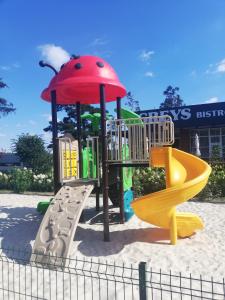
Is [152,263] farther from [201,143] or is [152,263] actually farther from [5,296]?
[201,143]

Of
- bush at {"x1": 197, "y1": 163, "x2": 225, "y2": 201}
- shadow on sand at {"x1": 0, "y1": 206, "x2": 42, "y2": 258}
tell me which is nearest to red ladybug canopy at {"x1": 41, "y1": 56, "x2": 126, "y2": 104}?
shadow on sand at {"x1": 0, "y1": 206, "x2": 42, "y2": 258}

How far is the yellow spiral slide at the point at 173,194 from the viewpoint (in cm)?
679

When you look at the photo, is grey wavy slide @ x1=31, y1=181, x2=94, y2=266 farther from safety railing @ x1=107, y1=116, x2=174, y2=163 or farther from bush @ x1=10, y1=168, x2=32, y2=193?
bush @ x1=10, y1=168, x2=32, y2=193

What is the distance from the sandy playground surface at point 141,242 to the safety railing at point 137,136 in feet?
5.43

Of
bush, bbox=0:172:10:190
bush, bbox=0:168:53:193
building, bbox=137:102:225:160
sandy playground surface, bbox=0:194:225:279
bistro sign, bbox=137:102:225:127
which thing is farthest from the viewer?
building, bbox=137:102:225:160

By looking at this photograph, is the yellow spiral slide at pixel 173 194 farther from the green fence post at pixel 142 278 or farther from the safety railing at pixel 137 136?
the green fence post at pixel 142 278

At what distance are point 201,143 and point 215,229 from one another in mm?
18745

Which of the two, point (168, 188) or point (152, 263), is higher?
point (168, 188)

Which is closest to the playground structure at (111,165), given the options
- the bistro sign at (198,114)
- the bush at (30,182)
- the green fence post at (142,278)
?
the green fence post at (142,278)

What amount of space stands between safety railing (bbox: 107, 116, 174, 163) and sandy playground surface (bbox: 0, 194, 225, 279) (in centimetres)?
166

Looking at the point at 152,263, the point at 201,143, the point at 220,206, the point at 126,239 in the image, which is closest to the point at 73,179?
the point at 126,239

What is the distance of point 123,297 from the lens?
183 inches

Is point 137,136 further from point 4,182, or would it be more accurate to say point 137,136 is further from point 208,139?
point 208,139

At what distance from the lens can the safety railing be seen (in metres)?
7.54
